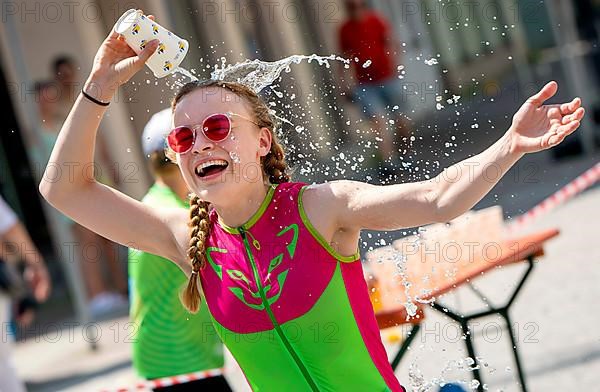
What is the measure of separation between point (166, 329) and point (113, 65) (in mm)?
1584

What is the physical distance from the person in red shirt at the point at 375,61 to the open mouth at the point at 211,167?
797cm

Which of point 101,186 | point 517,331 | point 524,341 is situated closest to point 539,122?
point 101,186

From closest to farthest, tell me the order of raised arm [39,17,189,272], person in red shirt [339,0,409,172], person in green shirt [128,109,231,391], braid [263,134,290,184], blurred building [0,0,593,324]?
raised arm [39,17,189,272]
braid [263,134,290,184]
person in green shirt [128,109,231,391]
blurred building [0,0,593,324]
person in red shirt [339,0,409,172]

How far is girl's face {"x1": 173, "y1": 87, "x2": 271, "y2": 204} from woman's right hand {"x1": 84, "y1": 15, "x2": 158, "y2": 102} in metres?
0.17

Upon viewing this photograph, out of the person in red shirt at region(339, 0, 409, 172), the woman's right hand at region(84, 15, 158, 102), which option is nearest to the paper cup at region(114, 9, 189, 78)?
the woman's right hand at region(84, 15, 158, 102)

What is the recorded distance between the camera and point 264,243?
2986 mm

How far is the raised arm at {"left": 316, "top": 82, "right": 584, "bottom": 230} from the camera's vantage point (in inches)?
102

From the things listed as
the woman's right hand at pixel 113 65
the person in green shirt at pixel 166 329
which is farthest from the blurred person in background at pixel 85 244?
the woman's right hand at pixel 113 65

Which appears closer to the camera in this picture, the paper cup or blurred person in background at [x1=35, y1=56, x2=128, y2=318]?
the paper cup

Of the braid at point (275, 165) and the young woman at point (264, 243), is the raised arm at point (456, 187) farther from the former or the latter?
the braid at point (275, 165)

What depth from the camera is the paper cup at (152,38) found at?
9.78 feet

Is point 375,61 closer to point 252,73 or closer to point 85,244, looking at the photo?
point 85,244

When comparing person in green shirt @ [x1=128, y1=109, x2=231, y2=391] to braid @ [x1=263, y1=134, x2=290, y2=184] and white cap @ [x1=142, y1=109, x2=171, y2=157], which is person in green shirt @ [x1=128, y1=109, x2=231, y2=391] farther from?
braid @ [x1=263, y1=134, x2=290, y2=184]

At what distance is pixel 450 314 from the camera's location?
450cm
